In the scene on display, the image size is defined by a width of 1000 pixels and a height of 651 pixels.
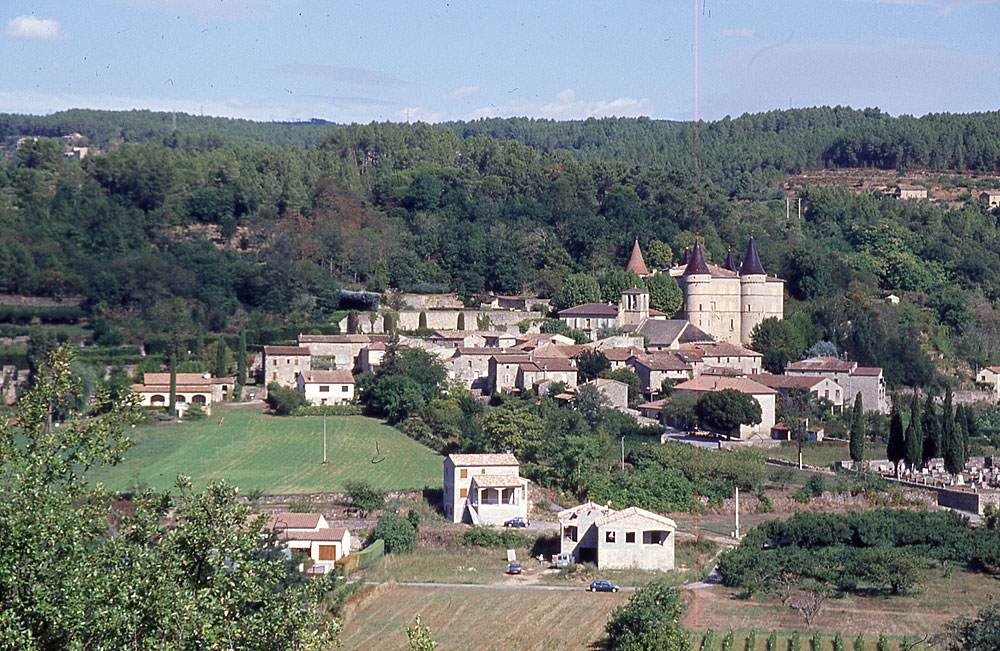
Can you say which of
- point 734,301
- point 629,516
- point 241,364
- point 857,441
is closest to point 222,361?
point 241,364

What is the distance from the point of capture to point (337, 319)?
46.6 meters

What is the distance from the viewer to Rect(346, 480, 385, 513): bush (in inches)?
1058

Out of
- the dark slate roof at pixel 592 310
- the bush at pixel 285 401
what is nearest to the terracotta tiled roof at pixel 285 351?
the bush at pixel 285 401

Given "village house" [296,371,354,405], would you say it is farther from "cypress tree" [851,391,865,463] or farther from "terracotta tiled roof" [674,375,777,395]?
"cypress tree" [851,391,865,463]

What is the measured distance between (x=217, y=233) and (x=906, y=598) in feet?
139

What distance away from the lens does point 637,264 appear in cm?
5122

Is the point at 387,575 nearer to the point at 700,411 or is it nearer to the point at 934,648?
the point at 934,648

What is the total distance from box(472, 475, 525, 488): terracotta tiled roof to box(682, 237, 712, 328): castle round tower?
68.5 ft

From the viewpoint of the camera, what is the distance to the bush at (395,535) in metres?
24.2

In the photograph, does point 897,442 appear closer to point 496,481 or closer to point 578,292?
point 496,481

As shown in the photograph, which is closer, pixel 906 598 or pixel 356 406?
pixel 906 598

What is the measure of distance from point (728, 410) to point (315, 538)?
15.1 metres

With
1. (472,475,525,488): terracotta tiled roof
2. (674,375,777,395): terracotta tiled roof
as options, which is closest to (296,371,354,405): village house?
(674,375,777,395): terracotta tiled roof

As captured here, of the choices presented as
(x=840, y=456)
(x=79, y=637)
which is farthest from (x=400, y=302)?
(x=79, y=637)
